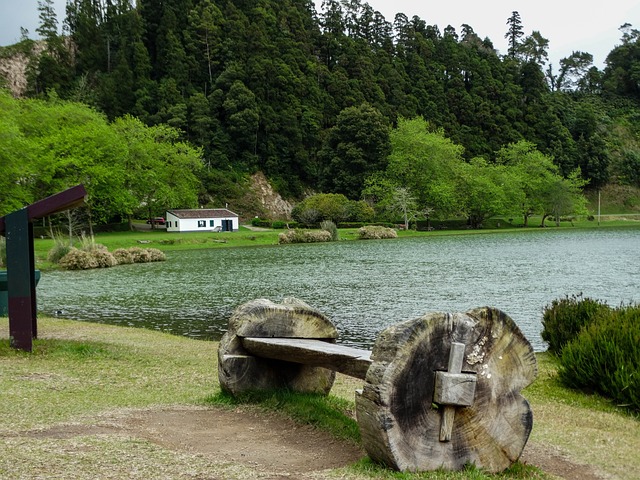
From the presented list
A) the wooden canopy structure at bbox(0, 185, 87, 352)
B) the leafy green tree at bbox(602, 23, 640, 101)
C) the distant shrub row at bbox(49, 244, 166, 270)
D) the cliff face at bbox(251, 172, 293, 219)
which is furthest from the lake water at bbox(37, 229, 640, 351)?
the leafy green tree at bbox(602, 23, 640, 101)

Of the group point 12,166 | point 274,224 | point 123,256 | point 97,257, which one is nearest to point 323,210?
point 274,224

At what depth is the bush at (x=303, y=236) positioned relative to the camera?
73.4 meters

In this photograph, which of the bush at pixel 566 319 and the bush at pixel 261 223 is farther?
the bush at pixel 261 223

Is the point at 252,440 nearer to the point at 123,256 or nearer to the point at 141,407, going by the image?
the point at 141,407

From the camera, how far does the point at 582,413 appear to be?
33.0 feet

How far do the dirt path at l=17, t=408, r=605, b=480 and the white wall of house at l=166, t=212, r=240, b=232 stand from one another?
3087 inches

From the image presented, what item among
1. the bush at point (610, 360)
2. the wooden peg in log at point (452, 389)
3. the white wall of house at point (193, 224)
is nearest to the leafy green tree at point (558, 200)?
the white wall of house at point (193, 224)

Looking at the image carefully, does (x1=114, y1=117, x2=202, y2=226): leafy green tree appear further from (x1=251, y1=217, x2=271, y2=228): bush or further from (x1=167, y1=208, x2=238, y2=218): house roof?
(x1=251, y1=217, x2=271, y2=228): bush

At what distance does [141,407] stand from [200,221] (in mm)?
79779

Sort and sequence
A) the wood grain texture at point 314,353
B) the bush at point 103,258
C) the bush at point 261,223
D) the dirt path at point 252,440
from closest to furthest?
the dirt path at point 252,440 → the wood grain texture at point 314,353 → the bush at point 103,258 → the bush at point 261,223

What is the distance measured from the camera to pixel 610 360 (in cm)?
1129

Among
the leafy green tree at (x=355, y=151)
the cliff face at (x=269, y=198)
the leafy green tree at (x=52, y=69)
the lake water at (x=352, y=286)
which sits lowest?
A: the lake water at (x=352, y=286)

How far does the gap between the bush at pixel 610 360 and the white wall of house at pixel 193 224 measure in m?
76.6

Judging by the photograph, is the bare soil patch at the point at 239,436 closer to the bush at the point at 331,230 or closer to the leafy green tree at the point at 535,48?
the bush at the point at 331,230
